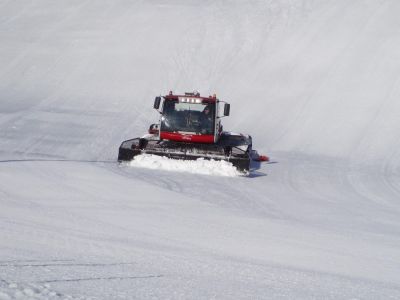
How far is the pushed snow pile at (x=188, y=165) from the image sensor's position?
→ 1123 centimetres

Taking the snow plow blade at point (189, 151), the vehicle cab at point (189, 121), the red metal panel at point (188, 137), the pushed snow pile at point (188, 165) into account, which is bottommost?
the pushed snow pile at point (188, 165)

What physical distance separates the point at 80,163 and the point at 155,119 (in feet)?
22.3

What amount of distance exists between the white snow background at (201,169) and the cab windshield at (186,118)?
5.32ft

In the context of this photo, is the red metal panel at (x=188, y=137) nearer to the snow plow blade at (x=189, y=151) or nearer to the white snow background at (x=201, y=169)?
the snow plow blade at (x=189, y=151)

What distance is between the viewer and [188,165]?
11.3m

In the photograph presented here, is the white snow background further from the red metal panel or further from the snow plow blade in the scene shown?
the red metal panel

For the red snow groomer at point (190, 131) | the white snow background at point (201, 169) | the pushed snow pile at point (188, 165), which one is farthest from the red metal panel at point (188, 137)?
the white snow background at point (201, 169)

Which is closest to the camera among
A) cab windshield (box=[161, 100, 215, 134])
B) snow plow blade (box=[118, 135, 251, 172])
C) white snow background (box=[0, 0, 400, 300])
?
white snow background (box=[0, 0, 400, 300])

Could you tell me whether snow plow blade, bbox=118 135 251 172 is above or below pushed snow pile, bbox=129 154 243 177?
above

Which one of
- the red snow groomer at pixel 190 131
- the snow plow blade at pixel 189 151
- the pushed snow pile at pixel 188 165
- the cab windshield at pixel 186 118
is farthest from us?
the cab windshield at pixel 186 118

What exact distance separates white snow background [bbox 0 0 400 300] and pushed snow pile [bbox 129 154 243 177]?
0.35ft

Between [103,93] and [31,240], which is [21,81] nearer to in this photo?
[103,93]

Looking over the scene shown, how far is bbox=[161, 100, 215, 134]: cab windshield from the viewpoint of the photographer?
1278 cm

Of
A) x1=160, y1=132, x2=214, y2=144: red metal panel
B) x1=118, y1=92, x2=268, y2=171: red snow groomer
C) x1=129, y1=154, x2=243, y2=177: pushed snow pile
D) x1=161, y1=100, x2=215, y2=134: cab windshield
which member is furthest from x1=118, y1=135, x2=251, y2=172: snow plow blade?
x1=161, y1=100, x2=215, y2=134: cab windshield
